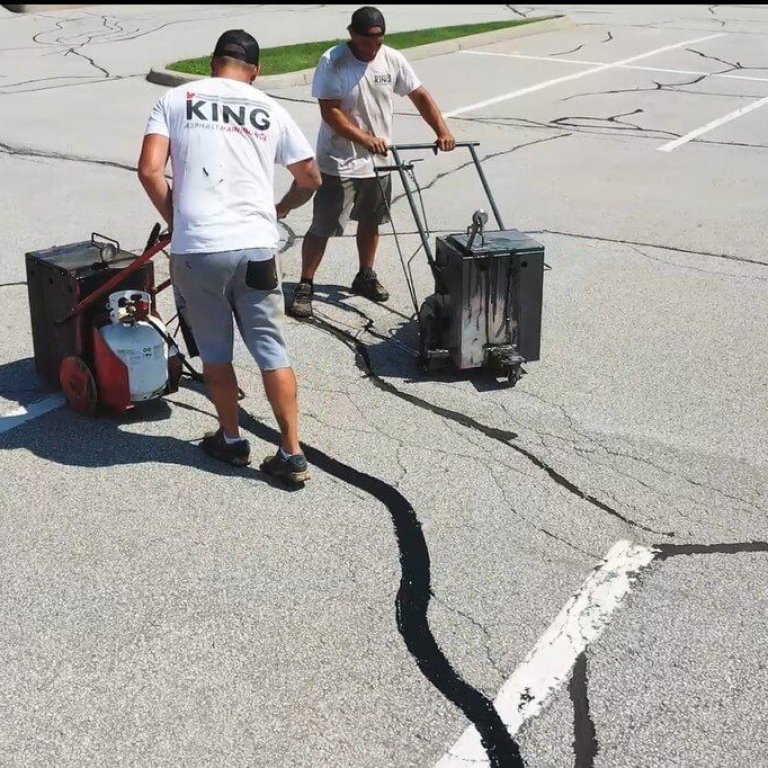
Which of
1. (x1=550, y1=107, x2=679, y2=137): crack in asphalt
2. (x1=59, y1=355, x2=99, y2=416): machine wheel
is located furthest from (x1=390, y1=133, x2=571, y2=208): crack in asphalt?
(x1=59, y1=355, x2=99, y2=416): machine wheel

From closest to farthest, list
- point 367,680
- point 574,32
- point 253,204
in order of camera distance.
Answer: point 367,680 < point 253,204 < point 574,32

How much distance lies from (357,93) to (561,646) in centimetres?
375

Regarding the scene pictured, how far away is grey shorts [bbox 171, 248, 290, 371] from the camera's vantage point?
4383 mm

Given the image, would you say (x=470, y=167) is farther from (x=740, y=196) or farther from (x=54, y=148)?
(x=54, y=148)

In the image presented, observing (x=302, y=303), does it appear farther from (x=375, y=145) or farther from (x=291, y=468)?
(x=291, y=468)

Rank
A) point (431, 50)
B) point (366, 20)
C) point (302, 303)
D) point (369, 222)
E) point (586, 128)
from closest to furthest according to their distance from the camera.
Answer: point (366, 20)
point (302, 303)
point (369, 222)
point (586, 128)
point (431, 50)

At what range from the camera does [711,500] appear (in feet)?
15.2

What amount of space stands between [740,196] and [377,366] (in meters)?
5.05

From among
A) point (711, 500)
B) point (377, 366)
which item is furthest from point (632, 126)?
point (711, 500)

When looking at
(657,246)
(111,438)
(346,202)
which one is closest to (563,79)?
(657,246)

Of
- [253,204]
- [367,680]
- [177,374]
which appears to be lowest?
[367,680]

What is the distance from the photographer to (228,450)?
480cm

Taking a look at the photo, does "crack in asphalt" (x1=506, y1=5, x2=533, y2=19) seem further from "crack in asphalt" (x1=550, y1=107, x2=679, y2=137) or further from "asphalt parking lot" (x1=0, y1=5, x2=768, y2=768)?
"asphalt parking lot" (x1=0, y1=5, x2=768, y2=768)

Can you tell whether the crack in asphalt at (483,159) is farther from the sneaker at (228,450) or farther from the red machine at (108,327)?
the sneaker at (228,450)
